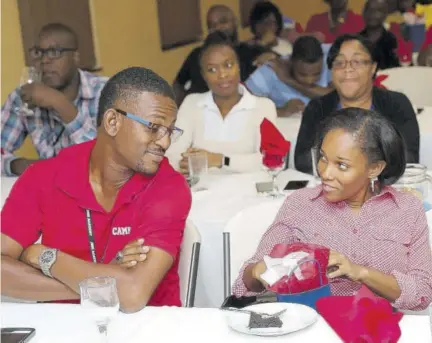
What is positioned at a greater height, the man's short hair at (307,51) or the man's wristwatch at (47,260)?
the man's short hair at (307,51)

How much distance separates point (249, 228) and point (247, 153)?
144cm

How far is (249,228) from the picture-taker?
2.62 m

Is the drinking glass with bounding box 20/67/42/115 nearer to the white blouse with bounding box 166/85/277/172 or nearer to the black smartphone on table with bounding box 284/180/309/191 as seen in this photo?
the white blouse with bounding box 166/85/277/172

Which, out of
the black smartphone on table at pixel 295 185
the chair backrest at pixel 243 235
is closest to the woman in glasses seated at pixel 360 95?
the black smartphone on table at pixel 295 185

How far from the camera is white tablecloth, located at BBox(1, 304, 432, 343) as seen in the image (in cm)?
186

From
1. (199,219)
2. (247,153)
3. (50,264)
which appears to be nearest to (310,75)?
(247,153)

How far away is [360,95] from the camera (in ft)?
12.1

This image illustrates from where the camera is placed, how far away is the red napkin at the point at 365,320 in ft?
5.71

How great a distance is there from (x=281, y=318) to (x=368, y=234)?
52 centimetres

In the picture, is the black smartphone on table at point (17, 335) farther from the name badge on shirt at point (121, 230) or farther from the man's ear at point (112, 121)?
the man's ear at point (112, 121)

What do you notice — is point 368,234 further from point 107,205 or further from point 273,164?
point 273,164

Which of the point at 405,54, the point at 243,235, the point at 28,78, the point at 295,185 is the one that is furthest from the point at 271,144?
the point at 405,54

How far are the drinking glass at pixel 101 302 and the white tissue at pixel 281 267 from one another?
17.1 inches

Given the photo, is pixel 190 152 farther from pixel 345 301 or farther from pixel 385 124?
pixel 345 301
